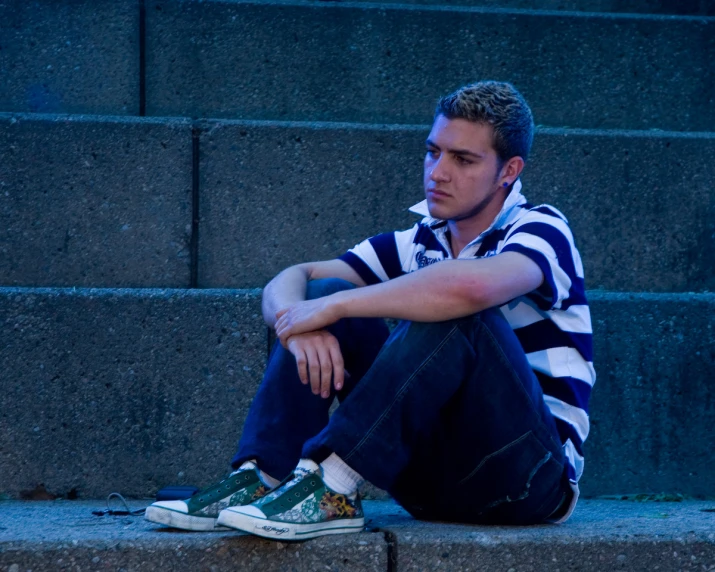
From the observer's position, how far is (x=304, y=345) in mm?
2084

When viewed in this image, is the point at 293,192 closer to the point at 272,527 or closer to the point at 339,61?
the point at 339,61

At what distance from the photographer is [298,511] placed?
6.25 feet

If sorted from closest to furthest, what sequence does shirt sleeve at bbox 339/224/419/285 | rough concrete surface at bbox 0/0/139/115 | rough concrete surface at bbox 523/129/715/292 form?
shirt sleeve at bbox 339/224/419/285
rough concrete surface at bbox 523/129/715/292
rough concrete surface at bbox 0/0/139/115

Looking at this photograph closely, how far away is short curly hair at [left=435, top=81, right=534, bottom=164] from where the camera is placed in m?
2.36

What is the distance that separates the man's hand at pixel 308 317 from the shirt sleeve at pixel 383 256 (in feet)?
1.51

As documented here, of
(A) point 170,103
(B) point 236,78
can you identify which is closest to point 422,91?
(B) point 236,78

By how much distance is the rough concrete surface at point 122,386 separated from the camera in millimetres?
2730

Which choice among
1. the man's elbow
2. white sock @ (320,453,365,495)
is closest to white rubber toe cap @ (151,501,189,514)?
white sock @ (320,453,365,495)

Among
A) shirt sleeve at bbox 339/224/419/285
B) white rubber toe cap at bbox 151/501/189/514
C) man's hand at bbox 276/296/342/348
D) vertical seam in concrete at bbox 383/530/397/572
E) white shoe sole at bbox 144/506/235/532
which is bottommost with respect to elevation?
vertical seam in concrete at bbox 383/530/397/572

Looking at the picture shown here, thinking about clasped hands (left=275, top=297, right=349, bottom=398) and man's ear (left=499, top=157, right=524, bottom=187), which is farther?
man's ear (left=499, top=157, right=524, bottom=187)

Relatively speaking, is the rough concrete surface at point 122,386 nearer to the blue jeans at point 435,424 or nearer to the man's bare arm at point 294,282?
the man's bare arm at point 294,282

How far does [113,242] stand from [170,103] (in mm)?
740

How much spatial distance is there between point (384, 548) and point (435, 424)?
281mm

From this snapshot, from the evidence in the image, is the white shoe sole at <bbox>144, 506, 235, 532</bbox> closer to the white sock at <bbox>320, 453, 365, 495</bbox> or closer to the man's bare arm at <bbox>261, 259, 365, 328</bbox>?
the white sock at <bbox>320, 453, 365, 495</bbox>
